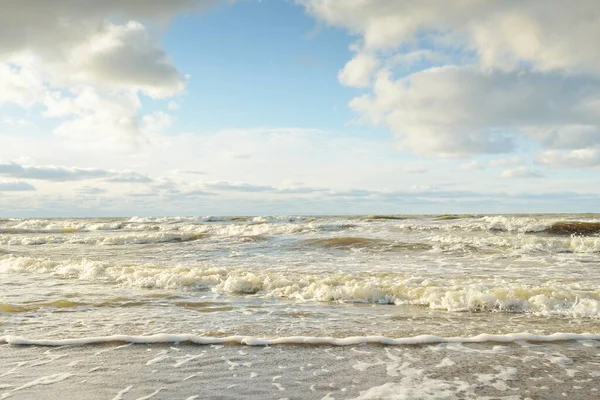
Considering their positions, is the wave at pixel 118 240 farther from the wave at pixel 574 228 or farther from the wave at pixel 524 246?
the wave at pixel 574 228

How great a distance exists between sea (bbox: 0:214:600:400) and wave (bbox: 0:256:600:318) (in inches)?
1.4

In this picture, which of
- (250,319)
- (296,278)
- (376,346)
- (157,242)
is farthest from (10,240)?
(376,346)

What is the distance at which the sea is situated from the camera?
5.13 m

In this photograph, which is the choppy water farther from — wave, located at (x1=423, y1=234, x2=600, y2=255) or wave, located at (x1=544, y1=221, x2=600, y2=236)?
wave, located at (x1=544, y1=221, x2=600, y2=236)

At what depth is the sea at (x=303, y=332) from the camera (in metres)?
5.13

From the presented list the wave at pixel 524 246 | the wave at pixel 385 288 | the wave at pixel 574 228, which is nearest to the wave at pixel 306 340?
the wave at pixel 385 288

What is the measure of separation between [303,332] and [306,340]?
606 millimetres

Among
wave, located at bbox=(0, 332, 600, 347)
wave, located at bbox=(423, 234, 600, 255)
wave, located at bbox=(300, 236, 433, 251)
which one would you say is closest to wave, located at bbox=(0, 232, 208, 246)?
wave, located at bbox=(300, 236, 433, 251)

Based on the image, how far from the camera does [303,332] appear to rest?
7.41m

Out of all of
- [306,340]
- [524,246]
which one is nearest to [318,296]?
[306,340]

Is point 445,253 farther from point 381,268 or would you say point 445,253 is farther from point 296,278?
point 296,278

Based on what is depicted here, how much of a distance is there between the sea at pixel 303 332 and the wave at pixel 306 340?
0.02 m

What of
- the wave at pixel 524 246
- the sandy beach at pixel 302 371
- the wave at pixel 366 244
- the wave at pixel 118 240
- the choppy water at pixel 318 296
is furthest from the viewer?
the wave at pixel 118 240

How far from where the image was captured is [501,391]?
4922 mm
